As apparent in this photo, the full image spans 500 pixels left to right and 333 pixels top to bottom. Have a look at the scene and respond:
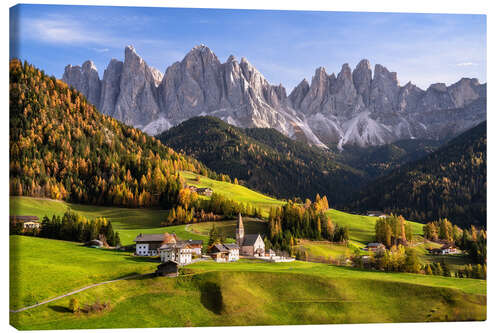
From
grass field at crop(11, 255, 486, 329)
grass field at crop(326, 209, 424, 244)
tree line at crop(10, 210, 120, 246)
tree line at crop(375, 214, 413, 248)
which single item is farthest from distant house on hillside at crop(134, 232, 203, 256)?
grass field at crop(326, 209, 424, 244)

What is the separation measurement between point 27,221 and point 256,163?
413 feet

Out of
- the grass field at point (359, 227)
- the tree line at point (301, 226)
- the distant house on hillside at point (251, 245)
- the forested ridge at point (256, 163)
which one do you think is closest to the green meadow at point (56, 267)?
the distant house on hillside at point (251, 245)

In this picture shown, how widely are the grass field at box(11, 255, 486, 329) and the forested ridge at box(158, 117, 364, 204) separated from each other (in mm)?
110675

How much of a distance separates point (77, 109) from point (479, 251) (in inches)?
2160

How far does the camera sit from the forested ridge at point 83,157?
4997 centimetres

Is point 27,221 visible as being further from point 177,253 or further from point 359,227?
point 359,227

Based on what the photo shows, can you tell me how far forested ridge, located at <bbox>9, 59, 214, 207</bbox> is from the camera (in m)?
50.0

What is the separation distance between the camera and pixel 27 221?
112 ft

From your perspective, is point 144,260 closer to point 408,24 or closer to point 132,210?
point 132,210

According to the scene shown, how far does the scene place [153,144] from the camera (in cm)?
8219

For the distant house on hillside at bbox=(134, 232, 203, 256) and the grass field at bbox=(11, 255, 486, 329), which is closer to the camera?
the grass field at bbox=(11, 255, 486, 329)

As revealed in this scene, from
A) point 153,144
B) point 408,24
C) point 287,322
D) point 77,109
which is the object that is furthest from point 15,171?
point 153,144

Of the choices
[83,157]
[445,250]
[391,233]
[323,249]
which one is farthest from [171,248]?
[445,250]

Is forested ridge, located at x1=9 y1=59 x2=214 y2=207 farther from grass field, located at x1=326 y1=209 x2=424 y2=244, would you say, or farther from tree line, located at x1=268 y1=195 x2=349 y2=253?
grass field, located at x1=326 y1=209 x2=424 y2=244
